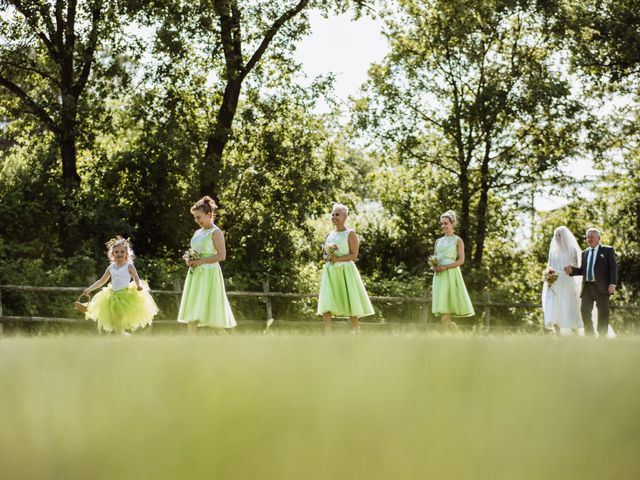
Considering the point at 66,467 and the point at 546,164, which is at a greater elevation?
the point at 546,164

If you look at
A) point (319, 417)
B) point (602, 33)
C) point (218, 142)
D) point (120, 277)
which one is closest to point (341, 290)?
point (120, 277)

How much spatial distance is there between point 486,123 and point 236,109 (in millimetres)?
9467

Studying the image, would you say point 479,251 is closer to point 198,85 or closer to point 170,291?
point 198,85

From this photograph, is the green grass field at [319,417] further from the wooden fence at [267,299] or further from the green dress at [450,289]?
the wooden fence at [267,299]

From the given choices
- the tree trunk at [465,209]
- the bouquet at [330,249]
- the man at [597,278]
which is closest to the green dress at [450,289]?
the man at [597,278]

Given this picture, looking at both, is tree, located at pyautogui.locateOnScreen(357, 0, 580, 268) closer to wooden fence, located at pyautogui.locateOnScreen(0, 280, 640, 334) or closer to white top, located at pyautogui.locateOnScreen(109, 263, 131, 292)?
wooden fence, located at pyautogui.locateOnScreen(0, 280, 640, 334)

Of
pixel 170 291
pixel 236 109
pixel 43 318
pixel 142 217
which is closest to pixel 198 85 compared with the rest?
pixel 236 109

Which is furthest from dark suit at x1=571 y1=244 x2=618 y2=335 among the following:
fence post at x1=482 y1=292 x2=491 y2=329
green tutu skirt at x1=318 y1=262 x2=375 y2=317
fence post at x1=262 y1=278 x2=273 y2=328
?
fence post at x1=482 y1=292 x2=491 y2=329

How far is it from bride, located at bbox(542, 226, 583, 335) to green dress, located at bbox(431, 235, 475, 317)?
2.07 m

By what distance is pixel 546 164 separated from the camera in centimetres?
3312

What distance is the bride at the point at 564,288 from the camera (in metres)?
15.7

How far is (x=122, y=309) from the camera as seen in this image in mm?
11953

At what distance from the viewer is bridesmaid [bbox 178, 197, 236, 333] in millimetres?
11273

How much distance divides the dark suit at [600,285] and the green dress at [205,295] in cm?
663
